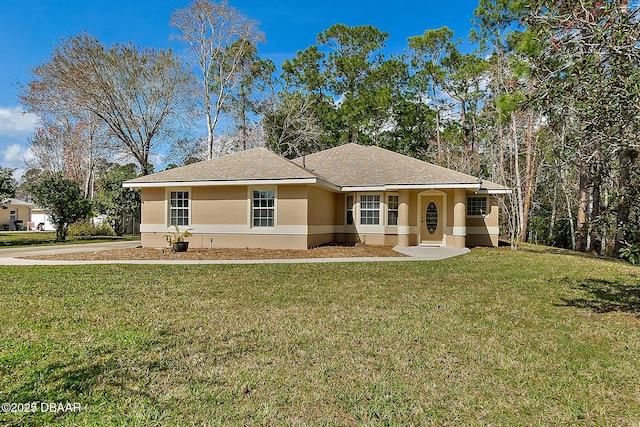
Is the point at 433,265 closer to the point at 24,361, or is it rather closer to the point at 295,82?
the point at 24,361

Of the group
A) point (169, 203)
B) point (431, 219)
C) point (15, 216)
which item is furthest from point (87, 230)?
point (15, 216)

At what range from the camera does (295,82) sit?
108 feet

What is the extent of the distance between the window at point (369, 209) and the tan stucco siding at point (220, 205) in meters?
5.50

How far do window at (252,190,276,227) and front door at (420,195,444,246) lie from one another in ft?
23.4

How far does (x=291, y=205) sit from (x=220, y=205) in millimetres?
3077

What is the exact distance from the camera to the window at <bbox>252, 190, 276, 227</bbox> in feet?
50.3

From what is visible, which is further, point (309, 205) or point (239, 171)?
point (239, 171)

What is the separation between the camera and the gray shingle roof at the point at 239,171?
49.3 feet

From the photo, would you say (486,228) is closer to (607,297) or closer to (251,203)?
(607,297)

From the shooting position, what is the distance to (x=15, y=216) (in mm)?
41469

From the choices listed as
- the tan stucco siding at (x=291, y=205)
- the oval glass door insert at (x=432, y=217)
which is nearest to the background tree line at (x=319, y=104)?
the oval glass door insert at (x=432, y=217)

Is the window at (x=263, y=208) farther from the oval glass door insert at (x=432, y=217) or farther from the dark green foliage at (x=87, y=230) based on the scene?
the dark green foliage at (x=87, y=230)

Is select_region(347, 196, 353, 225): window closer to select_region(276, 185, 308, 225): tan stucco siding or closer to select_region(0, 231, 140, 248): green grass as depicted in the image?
select_region(276, 185, 308, 225): tan stucco siding

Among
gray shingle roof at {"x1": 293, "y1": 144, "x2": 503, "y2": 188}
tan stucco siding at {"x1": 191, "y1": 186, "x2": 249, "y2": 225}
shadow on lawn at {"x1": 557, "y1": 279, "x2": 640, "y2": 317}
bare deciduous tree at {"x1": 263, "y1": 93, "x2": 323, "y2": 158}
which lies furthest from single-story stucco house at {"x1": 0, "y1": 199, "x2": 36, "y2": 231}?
shadow on lawn at {"x1": 557, "y1": 279, "x2": 640, "y2": 317}
